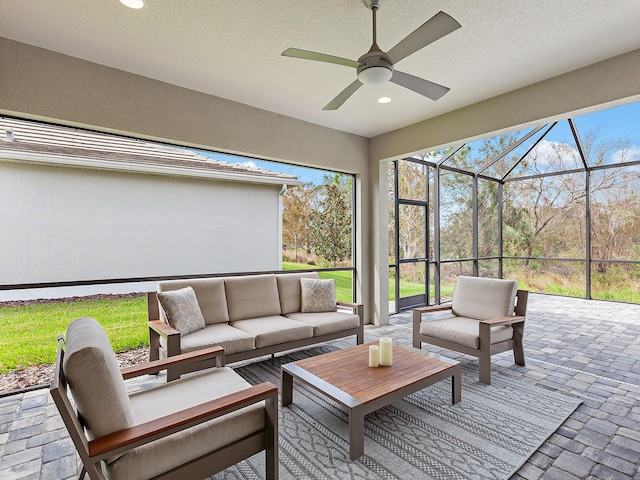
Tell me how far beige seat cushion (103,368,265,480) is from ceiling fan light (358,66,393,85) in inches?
83.1

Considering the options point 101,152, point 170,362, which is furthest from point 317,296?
point 101,152

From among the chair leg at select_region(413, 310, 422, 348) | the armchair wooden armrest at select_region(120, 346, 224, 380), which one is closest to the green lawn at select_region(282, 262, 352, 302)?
the chair leg at select_region(413, 310, 422, 348)

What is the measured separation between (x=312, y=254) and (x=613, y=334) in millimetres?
4453

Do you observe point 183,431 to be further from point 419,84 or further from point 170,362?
point 419,84

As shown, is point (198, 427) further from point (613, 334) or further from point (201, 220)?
point (613, 334)

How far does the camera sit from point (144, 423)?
1.48 metres

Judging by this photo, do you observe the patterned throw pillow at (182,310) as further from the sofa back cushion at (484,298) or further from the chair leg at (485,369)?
the sofa back cushion at (484,298)

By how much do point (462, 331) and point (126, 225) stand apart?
381 centimetres

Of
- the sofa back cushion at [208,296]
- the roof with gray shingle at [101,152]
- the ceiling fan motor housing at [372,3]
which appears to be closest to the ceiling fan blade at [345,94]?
the ceiling fan motor housing at [372,3]

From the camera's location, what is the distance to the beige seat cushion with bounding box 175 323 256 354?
291cm

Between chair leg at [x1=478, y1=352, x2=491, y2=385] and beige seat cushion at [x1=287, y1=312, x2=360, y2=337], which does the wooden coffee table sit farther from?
beige seat cushion at [x1=287, y1=312, x2=360, y2=337]

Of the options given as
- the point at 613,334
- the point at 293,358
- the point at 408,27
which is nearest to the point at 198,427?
the point at 293,358

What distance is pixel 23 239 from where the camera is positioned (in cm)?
313

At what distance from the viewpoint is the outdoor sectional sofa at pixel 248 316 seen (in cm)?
308
